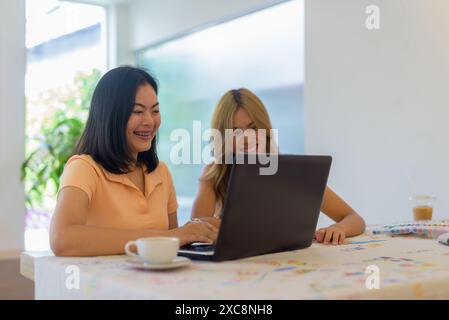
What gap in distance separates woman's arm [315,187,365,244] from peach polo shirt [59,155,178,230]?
496 millimetres

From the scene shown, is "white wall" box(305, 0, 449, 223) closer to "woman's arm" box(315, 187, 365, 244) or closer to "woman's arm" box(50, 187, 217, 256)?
"woman's arm" box(315, 187, 365, 244)

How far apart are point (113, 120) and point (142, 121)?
92mm

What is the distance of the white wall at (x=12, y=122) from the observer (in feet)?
14.1

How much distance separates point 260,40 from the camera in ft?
13.0

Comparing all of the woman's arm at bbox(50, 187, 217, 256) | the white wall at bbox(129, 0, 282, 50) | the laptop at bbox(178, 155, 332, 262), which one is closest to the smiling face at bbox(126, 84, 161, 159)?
the woman's arm at bbox(50, 187, 217, 256)

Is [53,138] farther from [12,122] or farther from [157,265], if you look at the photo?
[157,265]

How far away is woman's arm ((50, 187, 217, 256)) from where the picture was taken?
135 cm

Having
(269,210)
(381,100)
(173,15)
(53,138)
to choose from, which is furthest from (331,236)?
(53,138)

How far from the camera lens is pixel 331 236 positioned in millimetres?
1627

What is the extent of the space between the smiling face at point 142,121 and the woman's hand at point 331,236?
0.59 meters

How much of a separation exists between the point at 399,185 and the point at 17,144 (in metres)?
2.83

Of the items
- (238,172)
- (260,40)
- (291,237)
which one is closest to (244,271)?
(238,172)

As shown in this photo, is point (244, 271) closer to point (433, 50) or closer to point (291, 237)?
point (291, 237)
